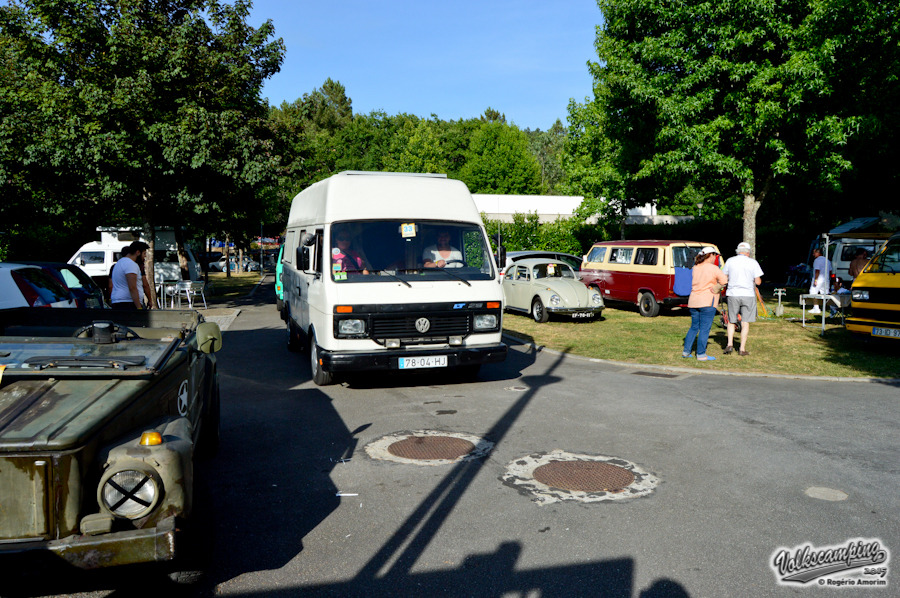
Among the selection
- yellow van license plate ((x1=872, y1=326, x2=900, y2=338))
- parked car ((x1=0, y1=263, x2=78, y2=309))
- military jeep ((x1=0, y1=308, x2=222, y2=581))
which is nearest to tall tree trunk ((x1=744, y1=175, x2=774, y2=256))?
yellow van license plate ((x1=872, y1=326, x2=900, y2=338))

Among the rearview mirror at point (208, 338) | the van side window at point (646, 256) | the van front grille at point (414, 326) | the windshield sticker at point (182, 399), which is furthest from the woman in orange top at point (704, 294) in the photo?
the windshield sticker at point (182, 399)

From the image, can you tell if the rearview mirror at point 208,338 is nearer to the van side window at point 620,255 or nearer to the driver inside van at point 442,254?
the driver inside van at point 442,254

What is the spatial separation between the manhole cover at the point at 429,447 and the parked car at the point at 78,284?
600 cm

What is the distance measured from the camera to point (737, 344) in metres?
12.9

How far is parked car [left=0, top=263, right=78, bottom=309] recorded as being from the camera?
352 inches

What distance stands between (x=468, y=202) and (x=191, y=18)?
14315mm

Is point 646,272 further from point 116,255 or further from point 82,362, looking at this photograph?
point 116,255

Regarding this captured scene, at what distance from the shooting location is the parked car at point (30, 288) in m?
8.93

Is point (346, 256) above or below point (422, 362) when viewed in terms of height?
above

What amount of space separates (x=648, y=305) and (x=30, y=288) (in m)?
14.1

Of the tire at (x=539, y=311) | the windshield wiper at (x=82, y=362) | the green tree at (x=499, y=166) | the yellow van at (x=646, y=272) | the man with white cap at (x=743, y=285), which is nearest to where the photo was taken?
the windshield wiper at (x=82, y=362)

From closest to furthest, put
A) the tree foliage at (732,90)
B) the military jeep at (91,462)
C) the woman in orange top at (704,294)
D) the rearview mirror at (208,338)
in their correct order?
the military jeep at (91,462) → the rearview mirror at (208,338) → the woman in orange top at (704,294) → the tree foliage at (732,90)

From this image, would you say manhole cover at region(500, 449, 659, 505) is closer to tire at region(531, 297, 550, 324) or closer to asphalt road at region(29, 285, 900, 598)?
asphalt road at region(29, 285, 900, 598)

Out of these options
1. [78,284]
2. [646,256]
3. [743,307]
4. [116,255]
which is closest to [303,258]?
[78,284]
